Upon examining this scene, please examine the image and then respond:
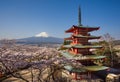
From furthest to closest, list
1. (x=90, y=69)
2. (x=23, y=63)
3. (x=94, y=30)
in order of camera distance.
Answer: (x=94, y=30) → (x=90, y=69) → (x=23, y=63)

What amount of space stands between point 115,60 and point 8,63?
27146 millimetres

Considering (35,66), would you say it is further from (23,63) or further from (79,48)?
(79,48)

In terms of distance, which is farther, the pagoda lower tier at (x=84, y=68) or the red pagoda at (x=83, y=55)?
the red pagoda at (x=83, y=55)

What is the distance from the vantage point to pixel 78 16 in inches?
885

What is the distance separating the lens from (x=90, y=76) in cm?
1930

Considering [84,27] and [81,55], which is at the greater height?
[84,27]

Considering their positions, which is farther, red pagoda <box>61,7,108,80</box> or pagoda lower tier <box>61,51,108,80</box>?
red pagoda <box>61,7,108,80</box>

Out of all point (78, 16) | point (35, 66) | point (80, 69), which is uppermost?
point (78, 16)

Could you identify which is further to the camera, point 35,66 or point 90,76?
point 90,76

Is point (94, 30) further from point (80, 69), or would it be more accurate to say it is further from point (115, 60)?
point (115, 60)

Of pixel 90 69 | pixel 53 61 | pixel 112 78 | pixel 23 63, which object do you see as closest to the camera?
pixel 23 63

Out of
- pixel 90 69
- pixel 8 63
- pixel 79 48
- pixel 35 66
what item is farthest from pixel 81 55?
pixel 8 63

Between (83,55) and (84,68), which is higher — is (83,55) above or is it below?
above

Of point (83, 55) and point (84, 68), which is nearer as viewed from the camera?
point (84, 68)
